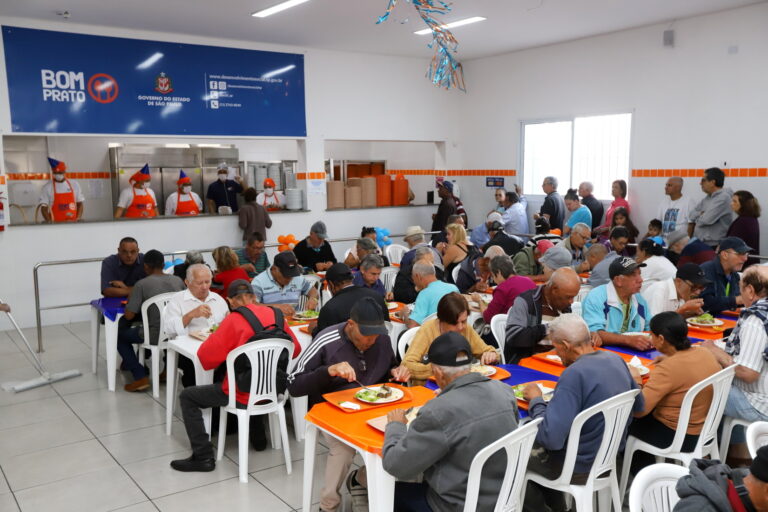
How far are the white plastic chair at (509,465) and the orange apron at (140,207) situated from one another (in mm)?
8243

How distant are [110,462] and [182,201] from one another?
21.4 ft

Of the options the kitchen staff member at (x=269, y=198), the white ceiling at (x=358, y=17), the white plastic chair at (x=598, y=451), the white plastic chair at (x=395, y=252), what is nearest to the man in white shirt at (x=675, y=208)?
the white ceiling at (x=358, y=17)

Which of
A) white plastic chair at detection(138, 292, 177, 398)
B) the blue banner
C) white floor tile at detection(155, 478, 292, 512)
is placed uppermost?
the blue banner

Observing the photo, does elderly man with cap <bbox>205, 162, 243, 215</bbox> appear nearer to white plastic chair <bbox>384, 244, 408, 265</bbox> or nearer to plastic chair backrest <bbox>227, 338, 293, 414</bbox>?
white plastic chair <bbox>384, 244, 408, 265</bbox>

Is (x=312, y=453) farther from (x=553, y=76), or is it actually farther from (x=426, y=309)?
(x=553, y=76)

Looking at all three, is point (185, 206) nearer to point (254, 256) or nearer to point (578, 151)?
point (254, 256)

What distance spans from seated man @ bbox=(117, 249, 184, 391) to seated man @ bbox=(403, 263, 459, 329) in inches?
88.1

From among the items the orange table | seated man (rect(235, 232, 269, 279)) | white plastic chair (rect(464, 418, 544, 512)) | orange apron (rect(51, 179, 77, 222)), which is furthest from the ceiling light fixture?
white plastic chair (rect(464, 418, 544, 512))

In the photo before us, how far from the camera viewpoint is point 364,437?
9.70 ft

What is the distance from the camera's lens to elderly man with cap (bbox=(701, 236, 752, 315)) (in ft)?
17.4

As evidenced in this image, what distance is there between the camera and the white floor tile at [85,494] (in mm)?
3967

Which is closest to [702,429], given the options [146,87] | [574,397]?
[574,397]

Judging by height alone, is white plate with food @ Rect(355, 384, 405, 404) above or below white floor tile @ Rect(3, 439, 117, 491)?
above

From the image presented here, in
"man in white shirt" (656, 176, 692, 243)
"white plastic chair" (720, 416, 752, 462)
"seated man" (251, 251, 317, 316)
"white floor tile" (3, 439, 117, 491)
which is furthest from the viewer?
"man in white shirt" (656, 176, 692, 243)
